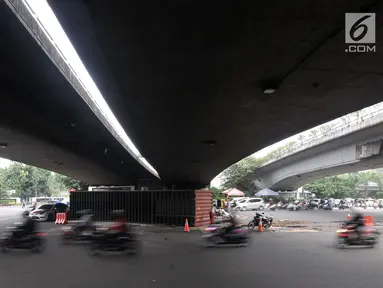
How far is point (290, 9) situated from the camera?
5.39 metres

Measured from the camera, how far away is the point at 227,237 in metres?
14.8

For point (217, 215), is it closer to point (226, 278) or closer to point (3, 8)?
point (226, 278)

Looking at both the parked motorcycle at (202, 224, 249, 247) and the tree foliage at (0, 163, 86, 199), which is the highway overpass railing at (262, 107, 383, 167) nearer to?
the parked motorcycle at (202, 224, 249, 247)

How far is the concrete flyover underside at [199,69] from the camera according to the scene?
5656mm

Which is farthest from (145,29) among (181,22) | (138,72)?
(138,72)

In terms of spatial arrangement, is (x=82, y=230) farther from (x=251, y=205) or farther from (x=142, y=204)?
(x=251, y=205)

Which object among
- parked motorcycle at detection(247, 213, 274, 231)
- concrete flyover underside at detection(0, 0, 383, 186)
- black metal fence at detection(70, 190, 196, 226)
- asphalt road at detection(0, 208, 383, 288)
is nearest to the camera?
concrete flyover underside at detection(0, 0, 383, 186)

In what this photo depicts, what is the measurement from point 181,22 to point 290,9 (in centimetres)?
151

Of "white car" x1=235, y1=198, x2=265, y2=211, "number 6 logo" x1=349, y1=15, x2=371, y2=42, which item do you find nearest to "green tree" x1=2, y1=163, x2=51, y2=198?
"white car" x1=235, y1=198, x2=265, y2=211

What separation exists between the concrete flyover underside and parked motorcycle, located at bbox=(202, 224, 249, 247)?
3417mm

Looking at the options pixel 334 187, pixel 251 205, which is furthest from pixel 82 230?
pixel 334 187

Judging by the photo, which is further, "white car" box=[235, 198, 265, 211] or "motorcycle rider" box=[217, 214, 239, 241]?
"white car" box=[235, 198, 265, 211]

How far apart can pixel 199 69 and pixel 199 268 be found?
5.09 metres

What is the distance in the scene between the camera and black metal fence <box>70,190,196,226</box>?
27.4 m
